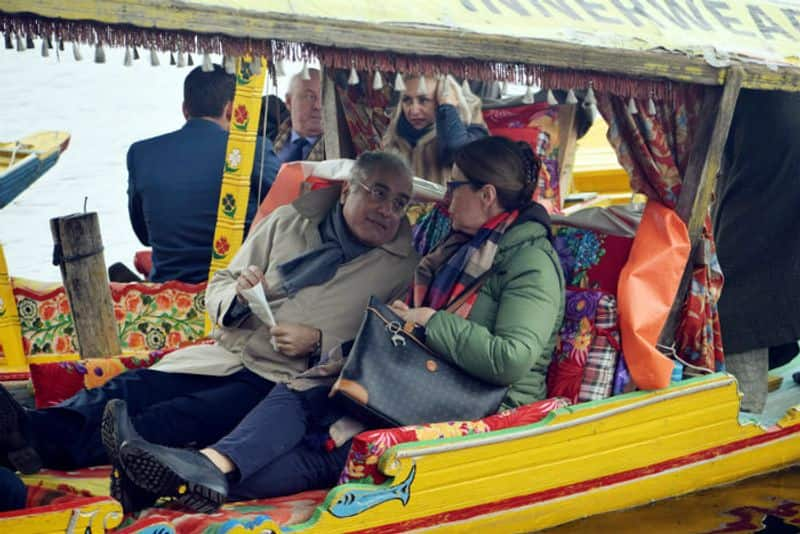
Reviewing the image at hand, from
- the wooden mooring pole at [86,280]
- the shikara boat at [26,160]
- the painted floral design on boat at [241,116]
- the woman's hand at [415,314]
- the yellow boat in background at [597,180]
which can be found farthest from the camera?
the shikara boat at [26,160]

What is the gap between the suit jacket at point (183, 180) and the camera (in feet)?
18.8

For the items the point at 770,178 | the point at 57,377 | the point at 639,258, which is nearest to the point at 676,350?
the point at 639,258

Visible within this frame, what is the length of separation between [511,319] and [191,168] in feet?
8.20

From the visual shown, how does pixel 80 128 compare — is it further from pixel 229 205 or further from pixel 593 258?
pixel 593 258

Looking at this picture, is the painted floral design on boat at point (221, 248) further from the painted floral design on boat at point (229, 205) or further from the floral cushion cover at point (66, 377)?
the floral cushion cover at point (66, 377)

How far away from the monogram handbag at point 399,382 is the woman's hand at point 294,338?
0.25 m

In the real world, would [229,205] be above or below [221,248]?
above

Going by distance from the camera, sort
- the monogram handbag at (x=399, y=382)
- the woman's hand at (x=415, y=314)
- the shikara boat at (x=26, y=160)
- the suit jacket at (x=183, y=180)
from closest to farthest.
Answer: the monogram handbag at (x=399, y=382) → the woman's hand at (x=415, y=314) → the suit jacket at (x=183, y=180) → the shikara boat at (x=26, y=160)

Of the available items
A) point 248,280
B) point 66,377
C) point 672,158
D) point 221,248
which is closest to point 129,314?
point 221,248

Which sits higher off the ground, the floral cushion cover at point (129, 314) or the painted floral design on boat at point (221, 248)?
the painted floral design on boat at point (221, 248)

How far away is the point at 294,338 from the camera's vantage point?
4008 millimetres

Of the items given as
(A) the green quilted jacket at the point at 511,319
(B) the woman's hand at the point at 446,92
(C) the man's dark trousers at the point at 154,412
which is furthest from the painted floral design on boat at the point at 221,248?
(A) the green quilted jacket at the point at 511,319

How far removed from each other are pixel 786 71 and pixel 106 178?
36.4 feet

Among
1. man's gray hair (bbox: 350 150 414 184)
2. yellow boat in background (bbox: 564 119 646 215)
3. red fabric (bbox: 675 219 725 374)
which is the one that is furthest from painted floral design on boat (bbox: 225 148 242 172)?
yellow boat in background (bbox: 564 119 646 215)
